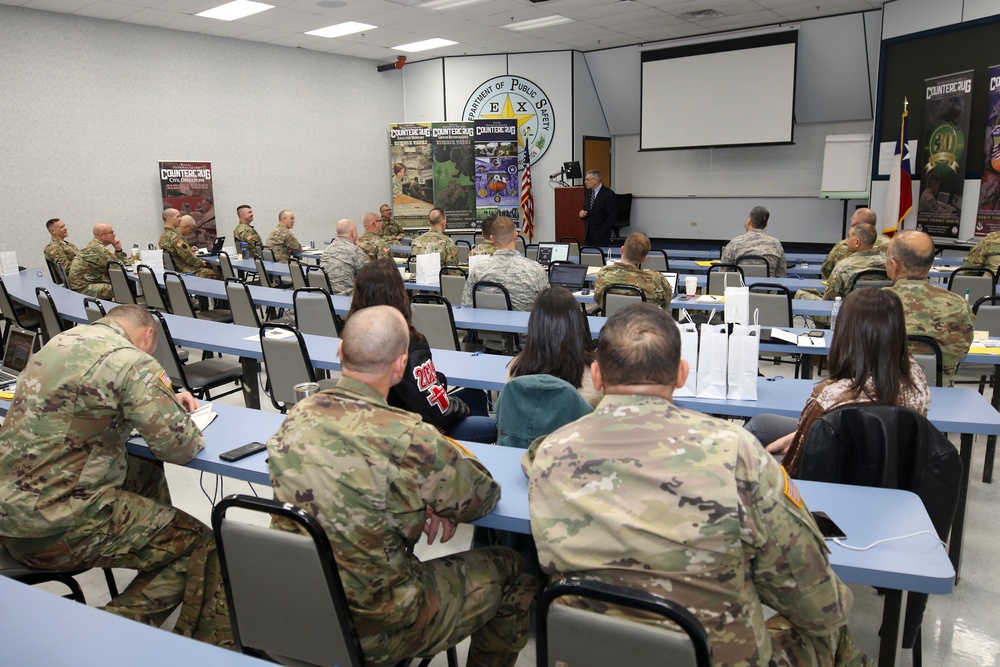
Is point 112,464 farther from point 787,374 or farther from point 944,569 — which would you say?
point 787,374

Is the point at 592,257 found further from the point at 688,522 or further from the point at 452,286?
the point at 688,522

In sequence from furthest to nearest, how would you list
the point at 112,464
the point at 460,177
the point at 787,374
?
the point at 460,177 < the point at 787,374 < the point at 112,464

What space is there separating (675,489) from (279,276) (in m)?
7.83

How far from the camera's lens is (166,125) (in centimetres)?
1048

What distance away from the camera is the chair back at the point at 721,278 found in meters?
6.14

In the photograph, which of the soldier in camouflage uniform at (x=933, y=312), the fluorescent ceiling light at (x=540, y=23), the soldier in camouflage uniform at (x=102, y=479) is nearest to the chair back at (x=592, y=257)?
the fluorescent ceiling light at (x=540, y=23)

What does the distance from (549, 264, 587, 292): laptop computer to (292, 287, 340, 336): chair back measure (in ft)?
6.31

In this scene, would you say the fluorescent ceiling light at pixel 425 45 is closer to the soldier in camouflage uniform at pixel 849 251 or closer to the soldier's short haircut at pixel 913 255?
the soldier in camouflage uniform at pixel 849 251

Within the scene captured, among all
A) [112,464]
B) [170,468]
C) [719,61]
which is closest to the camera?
[112,464]

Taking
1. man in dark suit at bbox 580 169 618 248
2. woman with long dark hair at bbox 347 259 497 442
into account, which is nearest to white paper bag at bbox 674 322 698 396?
woman with long dark hair at bbox 347 259 497 442

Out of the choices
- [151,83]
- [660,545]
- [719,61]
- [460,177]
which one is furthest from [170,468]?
[719,61]

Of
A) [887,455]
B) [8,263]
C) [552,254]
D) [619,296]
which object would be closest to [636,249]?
[619,296]

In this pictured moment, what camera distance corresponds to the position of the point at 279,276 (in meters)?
8.55

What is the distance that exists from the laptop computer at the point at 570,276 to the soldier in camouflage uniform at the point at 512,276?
748 mm
